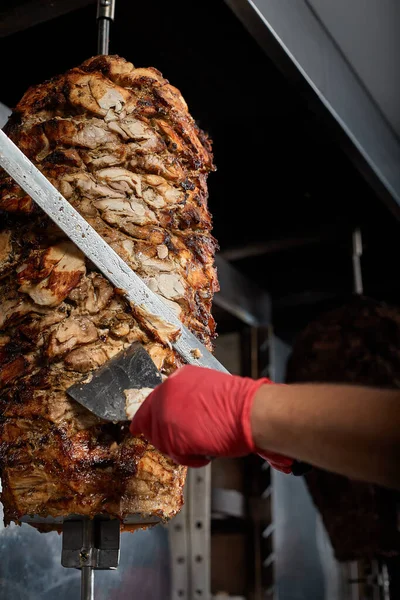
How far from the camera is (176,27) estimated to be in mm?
1982

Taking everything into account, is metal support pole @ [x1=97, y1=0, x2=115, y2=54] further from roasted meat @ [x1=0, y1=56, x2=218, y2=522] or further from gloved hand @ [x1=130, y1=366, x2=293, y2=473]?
gloved hand @ [x1=130, y1=366, x2=293, y2=473]

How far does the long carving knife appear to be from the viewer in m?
1.33

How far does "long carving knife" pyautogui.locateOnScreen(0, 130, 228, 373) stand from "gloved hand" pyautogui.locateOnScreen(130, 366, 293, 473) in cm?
24

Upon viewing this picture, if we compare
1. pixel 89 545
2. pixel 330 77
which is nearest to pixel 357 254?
pixel 330 77

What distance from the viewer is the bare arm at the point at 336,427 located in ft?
3.13

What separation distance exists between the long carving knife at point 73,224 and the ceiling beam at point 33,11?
2.23 feet

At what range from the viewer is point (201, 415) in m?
1.10

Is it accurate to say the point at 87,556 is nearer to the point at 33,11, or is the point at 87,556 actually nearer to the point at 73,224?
the point at 73,224

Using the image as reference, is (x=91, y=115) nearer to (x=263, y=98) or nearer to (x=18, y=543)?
(x=263, y=98)

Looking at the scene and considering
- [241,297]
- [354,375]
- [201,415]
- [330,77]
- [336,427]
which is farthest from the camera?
[241,297]

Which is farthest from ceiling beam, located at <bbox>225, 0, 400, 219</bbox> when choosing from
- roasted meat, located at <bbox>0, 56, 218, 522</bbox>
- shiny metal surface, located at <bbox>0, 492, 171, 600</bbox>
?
shiny metal surface, located at <bbox>0, 492, 171, 600</bbox>

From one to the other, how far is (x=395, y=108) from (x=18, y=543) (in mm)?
2155

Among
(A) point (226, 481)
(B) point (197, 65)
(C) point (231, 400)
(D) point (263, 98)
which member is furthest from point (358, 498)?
(C) point (231, 400)

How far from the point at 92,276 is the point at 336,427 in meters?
0.60
